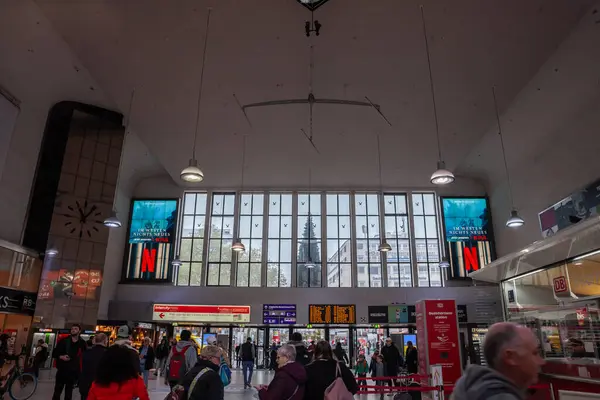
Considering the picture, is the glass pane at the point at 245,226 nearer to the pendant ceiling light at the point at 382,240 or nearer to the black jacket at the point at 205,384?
the pendant ceiling light at the point at 382,240

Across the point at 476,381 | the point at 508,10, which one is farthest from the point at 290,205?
the point at 476,381

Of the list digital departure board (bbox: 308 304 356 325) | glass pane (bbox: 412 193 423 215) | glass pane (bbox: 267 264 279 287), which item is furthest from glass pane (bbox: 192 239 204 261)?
glass pane (bbox: 412 193 423 215)

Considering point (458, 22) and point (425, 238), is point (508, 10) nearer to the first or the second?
point (458, 22)

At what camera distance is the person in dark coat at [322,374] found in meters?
3.65

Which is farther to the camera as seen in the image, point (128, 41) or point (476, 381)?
point (128, 41)

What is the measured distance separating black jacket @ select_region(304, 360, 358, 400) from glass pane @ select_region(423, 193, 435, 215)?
1804 centimetres

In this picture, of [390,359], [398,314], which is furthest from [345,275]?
[390,359]

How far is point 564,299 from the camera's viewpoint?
23.4ft

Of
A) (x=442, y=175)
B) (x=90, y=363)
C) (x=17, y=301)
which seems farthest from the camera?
(x=17, y=301)

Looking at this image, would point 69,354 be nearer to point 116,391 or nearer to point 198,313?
point 116,391

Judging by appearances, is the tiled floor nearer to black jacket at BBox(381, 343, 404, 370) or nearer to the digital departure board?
black jacket at BBox(381, 343, 404, 370)

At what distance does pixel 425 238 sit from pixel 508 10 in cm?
1321

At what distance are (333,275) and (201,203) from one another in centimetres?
743

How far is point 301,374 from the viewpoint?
3477 mm
